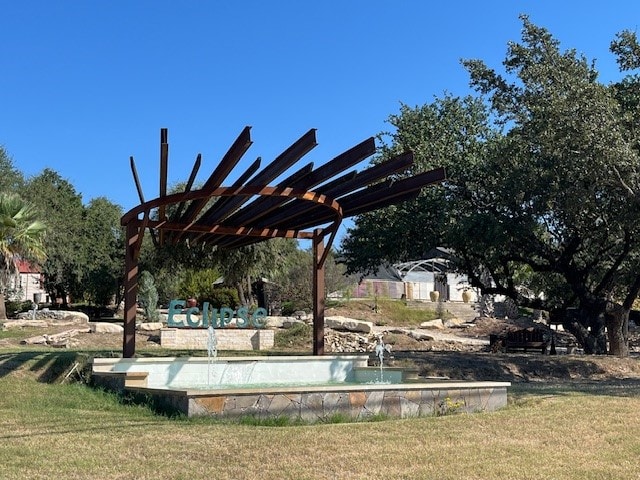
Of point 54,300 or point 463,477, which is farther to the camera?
point 54,300

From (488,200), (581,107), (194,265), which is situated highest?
(581,107)

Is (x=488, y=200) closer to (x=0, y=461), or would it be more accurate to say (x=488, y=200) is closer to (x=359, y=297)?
(x=0, y=461)

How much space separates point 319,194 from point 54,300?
121 feet

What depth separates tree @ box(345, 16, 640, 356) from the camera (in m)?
14.7

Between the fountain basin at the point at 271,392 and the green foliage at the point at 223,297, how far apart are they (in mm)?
22260

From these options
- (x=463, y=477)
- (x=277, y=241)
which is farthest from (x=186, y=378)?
(x=277, y=241)

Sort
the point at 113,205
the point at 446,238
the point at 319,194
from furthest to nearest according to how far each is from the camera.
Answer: the point at 113,205 → the point at 446,238 → the point at 319,194

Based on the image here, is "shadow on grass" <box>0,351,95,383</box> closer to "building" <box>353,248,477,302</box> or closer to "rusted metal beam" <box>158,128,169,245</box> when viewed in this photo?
"rusted metal beam" <box>158,128,169,245</box>

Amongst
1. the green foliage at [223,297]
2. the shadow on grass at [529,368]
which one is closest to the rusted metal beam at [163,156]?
the shadow on grass at [529,368]

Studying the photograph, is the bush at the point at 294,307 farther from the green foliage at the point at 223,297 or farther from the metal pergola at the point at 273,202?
the metal pergola at the point at 273,202

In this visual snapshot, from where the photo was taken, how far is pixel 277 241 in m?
26.9

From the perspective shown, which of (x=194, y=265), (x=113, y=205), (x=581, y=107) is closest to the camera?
(x=581, y=107)

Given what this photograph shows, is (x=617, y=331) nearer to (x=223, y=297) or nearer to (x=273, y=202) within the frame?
(x=273, y=202)

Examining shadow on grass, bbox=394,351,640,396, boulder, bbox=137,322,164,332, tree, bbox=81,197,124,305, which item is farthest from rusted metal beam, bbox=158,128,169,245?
tree, bbox=81,197,124,305
